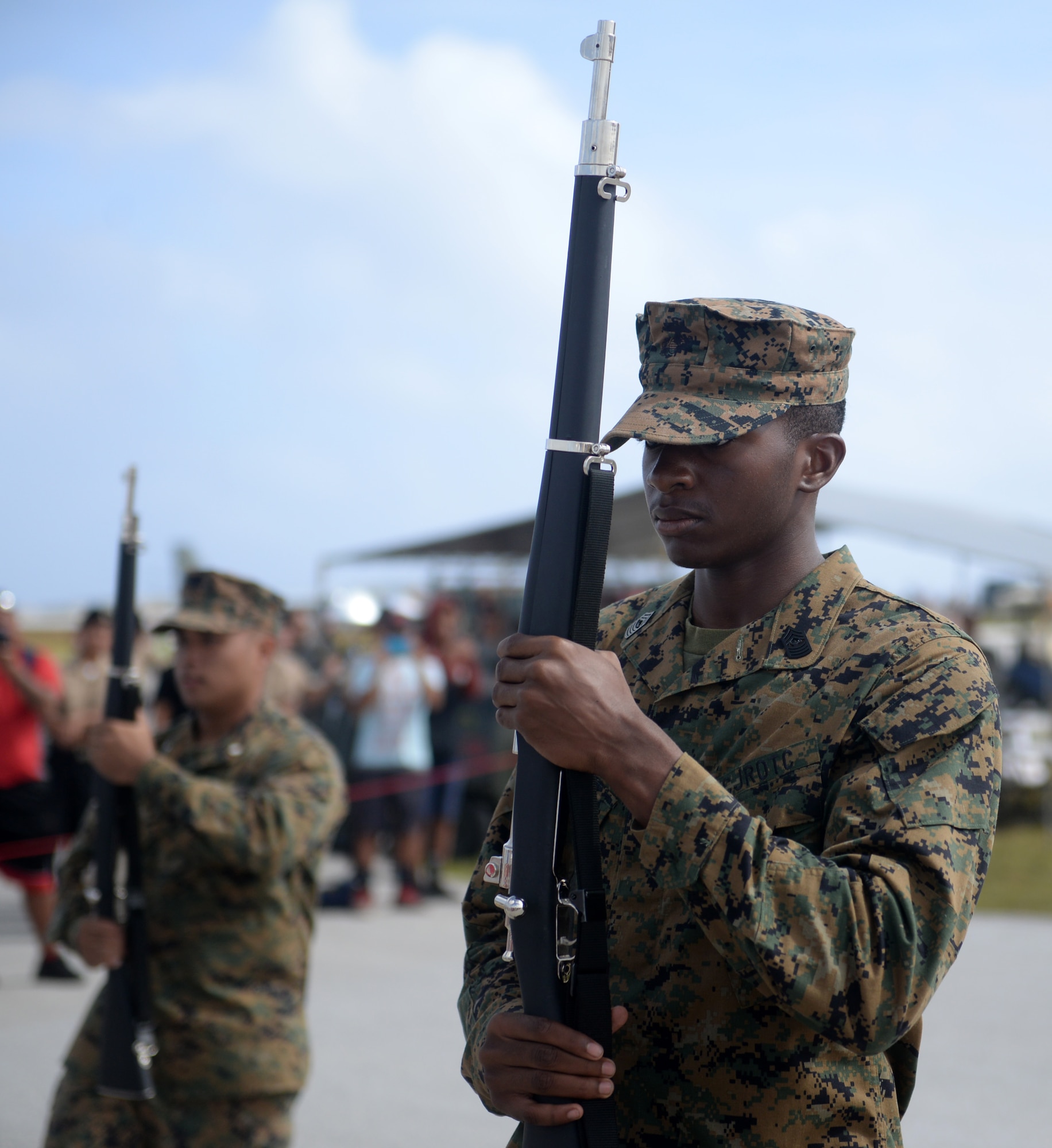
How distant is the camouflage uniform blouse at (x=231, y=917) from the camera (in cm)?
348

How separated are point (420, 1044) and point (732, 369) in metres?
5.36

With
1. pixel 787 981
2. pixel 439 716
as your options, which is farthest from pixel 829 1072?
pixel 439 716

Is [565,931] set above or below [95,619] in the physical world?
above

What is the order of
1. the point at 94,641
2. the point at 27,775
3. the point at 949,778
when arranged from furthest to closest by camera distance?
the point at 94,641, the point at 27,775, the point at 949,778

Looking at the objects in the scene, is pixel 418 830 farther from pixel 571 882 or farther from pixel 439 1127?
pixel 571 882

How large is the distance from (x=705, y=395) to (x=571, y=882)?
71 cm

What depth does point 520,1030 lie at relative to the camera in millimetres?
1785

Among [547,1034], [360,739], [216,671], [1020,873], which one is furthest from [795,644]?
[1020,873]

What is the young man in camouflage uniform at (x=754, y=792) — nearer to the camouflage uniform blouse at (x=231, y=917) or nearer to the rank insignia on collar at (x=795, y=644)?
the rank insignia on collar at (x=795, y=644)

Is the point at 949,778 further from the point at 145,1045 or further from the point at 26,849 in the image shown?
the point at 26,849

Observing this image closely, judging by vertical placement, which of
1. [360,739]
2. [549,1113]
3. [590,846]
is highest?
[590,846]

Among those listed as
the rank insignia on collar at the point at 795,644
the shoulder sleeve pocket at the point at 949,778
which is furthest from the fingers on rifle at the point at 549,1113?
the rank insignia on collar at the point at 795,644

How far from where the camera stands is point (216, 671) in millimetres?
3912

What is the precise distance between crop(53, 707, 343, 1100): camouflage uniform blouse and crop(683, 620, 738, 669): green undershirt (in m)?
1.81
